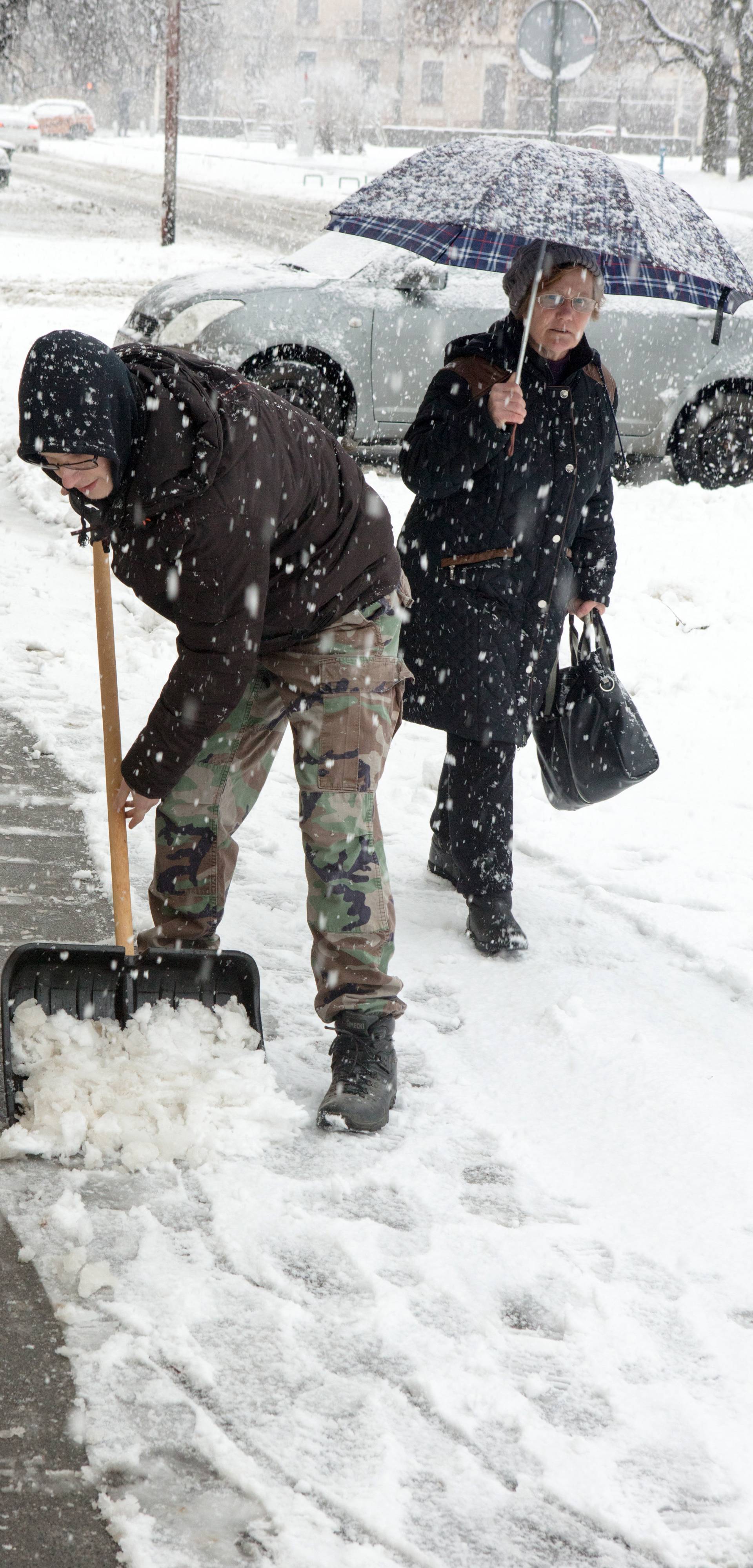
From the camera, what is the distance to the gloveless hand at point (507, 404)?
10.7ft

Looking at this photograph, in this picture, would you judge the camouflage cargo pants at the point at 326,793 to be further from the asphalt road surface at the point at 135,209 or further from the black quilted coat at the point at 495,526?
the asphalt road surface at the point at 135,209

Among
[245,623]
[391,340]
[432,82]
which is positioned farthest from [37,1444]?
[432,82]

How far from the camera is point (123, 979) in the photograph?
2842 mm

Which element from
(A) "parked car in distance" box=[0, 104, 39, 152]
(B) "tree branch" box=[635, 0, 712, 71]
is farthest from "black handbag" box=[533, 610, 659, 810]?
(A) "parked car in distance" box=[0, 104, 39, 152]

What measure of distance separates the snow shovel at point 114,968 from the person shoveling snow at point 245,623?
129mm

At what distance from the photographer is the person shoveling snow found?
2277 mm

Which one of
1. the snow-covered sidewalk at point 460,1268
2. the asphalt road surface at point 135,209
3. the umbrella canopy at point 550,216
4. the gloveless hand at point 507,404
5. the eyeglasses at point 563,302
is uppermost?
the asphalt road surface at point 135,209

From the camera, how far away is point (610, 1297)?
246 centimetres

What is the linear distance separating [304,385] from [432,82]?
176 feet

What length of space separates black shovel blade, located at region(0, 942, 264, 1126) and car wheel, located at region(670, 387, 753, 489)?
6.78m

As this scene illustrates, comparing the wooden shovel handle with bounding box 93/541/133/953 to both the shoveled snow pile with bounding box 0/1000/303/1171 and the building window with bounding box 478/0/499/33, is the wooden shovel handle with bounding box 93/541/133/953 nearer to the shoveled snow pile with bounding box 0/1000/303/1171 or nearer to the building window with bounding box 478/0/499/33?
the shoveled snow pile with bounding box 0/1000/303/1171

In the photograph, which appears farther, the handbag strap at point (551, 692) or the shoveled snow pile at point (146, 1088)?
the handbag strap at point (551, 692)

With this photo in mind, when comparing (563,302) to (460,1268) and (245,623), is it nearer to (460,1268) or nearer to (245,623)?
(245,623)

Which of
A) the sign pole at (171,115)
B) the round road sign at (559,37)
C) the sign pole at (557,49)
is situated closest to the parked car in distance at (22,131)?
the sign pole at (171,115)
